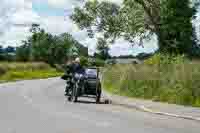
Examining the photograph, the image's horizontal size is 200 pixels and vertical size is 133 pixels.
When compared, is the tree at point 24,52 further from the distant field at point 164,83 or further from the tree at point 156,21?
the distant field at point 164,83

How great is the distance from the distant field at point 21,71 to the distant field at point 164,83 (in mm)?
37521

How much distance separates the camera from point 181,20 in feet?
183

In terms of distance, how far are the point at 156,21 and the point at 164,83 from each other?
27.2 m

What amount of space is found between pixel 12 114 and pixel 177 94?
885 centimetres

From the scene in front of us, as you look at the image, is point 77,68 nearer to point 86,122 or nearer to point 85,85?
point 85,85

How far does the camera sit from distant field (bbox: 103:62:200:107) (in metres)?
24.3

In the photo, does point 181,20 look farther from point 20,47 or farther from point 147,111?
point 20,47

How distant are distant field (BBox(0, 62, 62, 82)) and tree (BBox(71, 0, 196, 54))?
53.9 ft

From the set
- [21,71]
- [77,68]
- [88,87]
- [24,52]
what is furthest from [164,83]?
[24,52]

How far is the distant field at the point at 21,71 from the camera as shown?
78.7 meters

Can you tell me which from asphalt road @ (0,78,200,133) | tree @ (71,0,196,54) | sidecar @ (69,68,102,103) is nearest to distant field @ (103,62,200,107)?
sidecar @ (69,68,102,103)

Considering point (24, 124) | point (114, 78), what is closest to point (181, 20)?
point (114, 78)

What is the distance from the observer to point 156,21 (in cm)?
5375

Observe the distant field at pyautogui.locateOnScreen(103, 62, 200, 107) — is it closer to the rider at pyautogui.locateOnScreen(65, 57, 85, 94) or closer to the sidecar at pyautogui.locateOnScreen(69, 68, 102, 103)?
the sidecar at pyautogui.locateOnScreen(69, 68, 102, 103)
